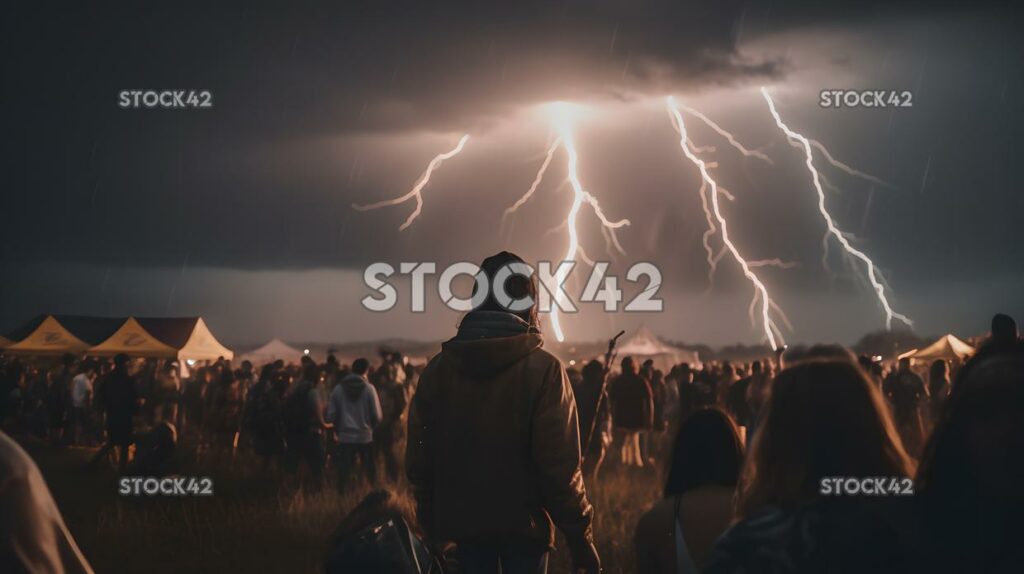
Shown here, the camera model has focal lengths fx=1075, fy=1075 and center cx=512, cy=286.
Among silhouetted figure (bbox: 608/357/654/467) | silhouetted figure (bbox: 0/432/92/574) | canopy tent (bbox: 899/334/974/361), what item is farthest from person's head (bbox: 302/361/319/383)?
canopy tent (bbox: 899/334/974/361)

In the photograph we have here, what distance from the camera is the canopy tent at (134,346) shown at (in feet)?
63.4

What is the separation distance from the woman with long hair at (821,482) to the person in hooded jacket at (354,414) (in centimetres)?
→ 680

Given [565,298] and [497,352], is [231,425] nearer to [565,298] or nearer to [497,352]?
[497,352]

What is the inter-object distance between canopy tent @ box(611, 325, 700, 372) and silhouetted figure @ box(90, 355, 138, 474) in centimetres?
1530

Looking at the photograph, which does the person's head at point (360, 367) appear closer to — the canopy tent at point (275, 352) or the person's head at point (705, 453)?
the person's head at point (705, 453)

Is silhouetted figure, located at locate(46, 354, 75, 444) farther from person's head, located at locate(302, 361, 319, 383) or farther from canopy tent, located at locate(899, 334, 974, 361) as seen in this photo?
canopy tent, located at locate(899, 334, 974, 361)

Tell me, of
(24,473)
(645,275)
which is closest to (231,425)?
(24,473)

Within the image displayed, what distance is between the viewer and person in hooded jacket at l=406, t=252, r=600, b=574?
3051 millimetres

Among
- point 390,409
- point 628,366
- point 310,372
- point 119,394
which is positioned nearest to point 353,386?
point 310,372

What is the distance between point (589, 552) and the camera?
10.4 feet

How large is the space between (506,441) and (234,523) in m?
5.50

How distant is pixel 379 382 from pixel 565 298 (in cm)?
1272

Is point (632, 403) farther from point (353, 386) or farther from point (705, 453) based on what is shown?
point (705, 453)

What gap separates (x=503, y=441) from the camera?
3055 millimetres
